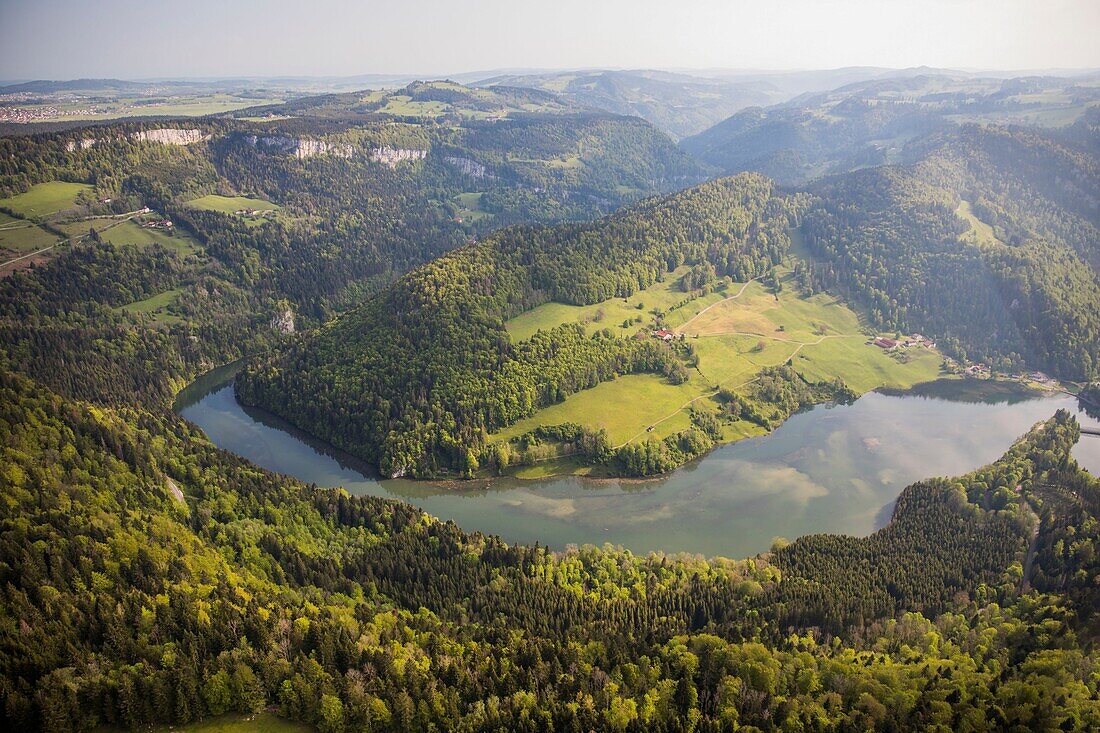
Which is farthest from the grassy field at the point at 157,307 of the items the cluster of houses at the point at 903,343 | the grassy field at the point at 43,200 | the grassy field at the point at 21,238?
the cluster of houses at the point at 903,343

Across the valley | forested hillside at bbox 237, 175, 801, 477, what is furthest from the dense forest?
the valley

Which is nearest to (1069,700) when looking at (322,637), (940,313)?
(322,637)

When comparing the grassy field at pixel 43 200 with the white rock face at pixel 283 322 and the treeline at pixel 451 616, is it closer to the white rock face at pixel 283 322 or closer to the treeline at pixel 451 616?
the white rock face at pixel 283 322

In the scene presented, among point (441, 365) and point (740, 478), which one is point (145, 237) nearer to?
point (441, 365)

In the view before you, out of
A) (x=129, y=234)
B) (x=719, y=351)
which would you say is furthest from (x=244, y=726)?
(x=129, y=234)

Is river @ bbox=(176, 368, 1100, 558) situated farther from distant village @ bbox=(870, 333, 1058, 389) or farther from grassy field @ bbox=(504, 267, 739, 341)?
grassy field @ bbox=(504, 267, 739, 341)

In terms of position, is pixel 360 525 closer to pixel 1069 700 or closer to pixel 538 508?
pixel 538 508
